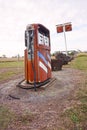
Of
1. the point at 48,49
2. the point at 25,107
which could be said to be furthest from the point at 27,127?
the point at 48,49

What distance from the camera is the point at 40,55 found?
6.36m

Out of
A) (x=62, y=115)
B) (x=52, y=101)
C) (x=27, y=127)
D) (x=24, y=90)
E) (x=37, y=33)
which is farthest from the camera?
(x=37, y=33)

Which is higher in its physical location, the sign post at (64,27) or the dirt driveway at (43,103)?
the sign post at (64,27)

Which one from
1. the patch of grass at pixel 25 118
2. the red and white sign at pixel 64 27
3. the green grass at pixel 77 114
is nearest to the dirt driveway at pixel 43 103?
the patch of grass at pixel 25 118

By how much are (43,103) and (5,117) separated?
42.5 inches

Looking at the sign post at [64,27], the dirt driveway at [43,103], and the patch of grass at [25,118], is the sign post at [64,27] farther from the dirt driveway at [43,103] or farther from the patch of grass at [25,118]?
the patch of grass at [25,118]

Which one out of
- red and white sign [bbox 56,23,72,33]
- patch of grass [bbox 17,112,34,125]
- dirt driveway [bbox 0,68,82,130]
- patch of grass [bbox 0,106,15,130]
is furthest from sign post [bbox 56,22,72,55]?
patch of grass [bbox 17,112,34,125]

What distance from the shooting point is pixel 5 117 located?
3928 millimetres

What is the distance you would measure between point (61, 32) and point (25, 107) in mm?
17591

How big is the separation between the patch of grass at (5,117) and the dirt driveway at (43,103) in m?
0.10

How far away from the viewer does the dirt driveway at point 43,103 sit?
3612 mm

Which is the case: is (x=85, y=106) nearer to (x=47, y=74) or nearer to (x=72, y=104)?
(x=72, y=104)

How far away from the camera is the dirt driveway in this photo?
11.8ft

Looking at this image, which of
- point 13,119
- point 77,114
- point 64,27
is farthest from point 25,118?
point 64,27
